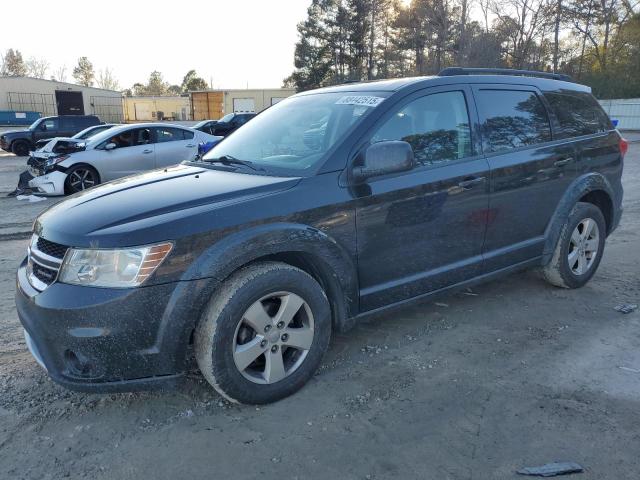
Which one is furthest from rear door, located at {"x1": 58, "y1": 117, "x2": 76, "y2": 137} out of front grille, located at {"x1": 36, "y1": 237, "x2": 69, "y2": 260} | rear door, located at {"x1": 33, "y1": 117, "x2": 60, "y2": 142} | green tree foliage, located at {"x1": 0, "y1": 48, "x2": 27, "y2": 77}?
green tree foliage, located at {"x1": 0, "y1": 48, "x2": 27, "y2": 77}

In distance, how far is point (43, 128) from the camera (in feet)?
71.9

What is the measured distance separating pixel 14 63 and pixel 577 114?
4309 inches

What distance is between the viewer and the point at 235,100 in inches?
2130

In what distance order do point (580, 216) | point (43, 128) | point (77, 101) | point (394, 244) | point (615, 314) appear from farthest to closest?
point (77, 101) < point (43, 128) < point (580, 216) < point (615, 314) < point (394, 244)

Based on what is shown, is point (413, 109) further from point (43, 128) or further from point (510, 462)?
point (43, 128)

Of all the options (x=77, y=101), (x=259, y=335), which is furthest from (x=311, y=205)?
(x=77, y=101)

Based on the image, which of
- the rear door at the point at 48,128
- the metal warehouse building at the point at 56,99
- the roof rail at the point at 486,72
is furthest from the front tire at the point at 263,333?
the metal warehouse building at the point at 56,99

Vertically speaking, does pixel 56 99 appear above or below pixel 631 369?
above

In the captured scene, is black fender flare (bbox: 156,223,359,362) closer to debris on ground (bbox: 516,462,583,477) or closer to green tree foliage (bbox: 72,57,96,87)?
debris on ground (bbox: 516,462,583,477)

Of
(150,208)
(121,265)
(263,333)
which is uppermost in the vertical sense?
(150,208)

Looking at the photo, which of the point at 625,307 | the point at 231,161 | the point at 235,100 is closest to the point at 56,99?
the point at 235,100

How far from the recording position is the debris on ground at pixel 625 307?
4359 millimetres

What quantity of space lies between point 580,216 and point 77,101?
5558 cm

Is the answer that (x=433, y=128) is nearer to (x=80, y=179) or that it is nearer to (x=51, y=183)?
(x=80, y=179)
